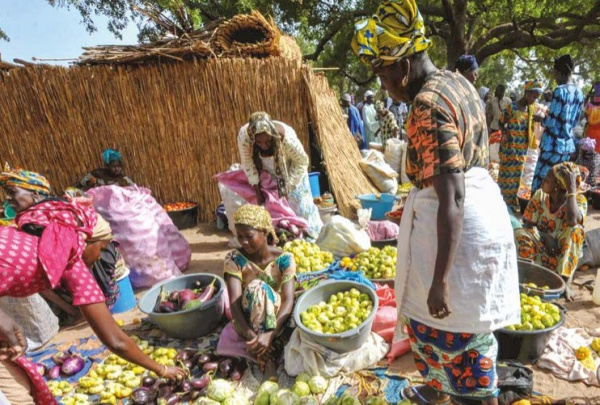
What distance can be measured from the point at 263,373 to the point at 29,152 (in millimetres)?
5625

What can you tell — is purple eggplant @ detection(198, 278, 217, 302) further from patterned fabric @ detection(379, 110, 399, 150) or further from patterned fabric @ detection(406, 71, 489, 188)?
patterned fabric @ detection(379, 110, 399, 150)

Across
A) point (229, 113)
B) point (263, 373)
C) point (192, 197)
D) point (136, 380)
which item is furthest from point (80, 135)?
point (263, 373)

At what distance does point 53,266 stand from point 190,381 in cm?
147

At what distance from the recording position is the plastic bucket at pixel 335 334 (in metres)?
2.50

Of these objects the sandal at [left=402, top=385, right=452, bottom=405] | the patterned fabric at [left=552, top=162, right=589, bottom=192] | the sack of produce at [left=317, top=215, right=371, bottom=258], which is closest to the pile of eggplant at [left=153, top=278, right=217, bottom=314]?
the sack of produce at [left=317, top=215, right=371, bottom=258]

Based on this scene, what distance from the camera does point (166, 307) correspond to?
3.10m

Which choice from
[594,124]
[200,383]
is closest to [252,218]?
[200,383]

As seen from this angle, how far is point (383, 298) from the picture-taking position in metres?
3.21

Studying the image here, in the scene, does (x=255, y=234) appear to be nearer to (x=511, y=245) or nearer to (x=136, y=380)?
(x=136, y=380)

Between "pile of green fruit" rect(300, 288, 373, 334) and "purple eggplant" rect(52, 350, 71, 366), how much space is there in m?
1.98

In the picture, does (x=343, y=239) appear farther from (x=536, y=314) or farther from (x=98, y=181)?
(x=98, y=181)

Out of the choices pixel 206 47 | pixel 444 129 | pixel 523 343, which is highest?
pixel 206 47

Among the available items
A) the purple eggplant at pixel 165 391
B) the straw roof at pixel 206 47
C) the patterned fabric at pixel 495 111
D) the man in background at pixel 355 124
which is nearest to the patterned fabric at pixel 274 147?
the straw roof at pixel 206 47

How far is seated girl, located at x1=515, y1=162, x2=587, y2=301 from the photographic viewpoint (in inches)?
129
